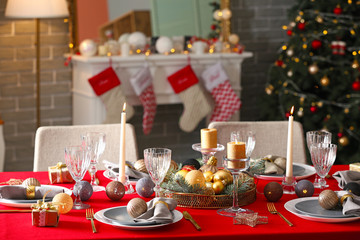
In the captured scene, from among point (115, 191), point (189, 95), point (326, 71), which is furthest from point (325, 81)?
point (115, 191)

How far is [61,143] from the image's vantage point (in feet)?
7.14

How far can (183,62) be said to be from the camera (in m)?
3.84

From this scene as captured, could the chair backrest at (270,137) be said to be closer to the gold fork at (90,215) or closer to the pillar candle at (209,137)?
the pillar candle at (209,137)

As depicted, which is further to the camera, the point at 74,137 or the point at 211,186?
the point at 74,137

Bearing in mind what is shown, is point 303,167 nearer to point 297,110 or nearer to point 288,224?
point 288,224

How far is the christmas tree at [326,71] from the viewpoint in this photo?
3645 millimetres

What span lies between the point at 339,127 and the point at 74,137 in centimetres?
205

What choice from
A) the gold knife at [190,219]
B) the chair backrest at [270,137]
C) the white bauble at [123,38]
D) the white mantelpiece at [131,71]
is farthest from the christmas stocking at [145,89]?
the gold knife at [190,219]

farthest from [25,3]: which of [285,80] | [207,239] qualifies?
[207,239]

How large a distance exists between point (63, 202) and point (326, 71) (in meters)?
2.67

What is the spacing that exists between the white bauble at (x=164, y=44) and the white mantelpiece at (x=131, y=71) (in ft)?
0.25

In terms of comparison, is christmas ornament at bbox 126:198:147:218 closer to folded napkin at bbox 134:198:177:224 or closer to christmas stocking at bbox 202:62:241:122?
folded napkin at bbox 134:198:177:224

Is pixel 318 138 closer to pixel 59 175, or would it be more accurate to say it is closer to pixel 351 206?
pixel 351 206

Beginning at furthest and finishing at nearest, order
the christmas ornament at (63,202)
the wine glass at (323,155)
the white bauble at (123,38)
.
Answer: the white bauble at (123,38) → the wine glass at (323,155) → the christmas ornament at (63,202)
